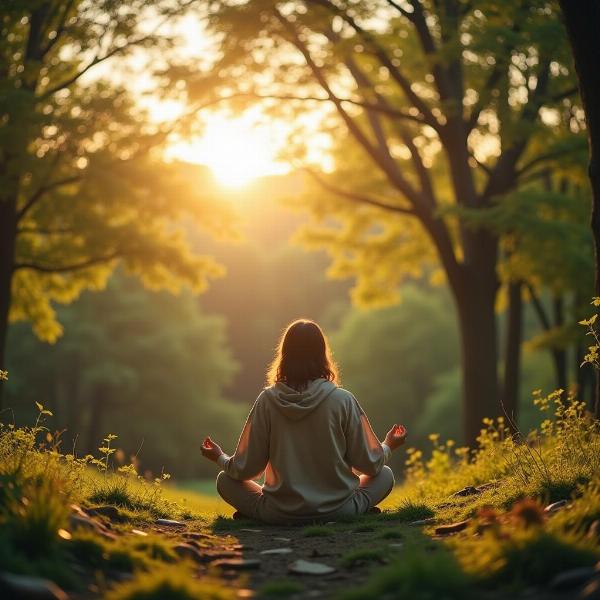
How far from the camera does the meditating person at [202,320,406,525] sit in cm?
644

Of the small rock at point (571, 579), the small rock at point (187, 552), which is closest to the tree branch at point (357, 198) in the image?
the small rock at point (187, 552)

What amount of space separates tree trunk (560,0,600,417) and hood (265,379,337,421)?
2.23 m

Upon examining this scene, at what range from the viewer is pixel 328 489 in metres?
6.57

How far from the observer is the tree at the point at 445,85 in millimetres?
11423

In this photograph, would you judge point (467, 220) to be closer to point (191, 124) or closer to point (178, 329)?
point (191, 124)

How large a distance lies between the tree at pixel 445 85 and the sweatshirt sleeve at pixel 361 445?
5.81 m

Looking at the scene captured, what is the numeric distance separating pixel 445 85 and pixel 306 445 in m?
7.80

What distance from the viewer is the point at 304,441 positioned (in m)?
6.49

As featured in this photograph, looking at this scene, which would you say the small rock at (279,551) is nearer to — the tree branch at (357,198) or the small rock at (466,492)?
the small rock at (466,492)

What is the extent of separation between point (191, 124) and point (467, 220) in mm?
4496

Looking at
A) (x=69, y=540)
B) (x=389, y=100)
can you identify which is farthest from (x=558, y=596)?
(x=389, y=100)

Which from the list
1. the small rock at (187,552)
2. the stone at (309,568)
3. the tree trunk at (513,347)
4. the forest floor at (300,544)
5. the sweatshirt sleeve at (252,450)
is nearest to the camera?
the forest floor at (300,544)

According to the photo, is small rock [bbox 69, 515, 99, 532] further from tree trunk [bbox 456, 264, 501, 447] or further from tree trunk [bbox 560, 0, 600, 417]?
tree trunk [bbox 456, 264, 501, 447]

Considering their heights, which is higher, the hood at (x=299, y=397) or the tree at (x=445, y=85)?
the tree at (x=445, y=85)
